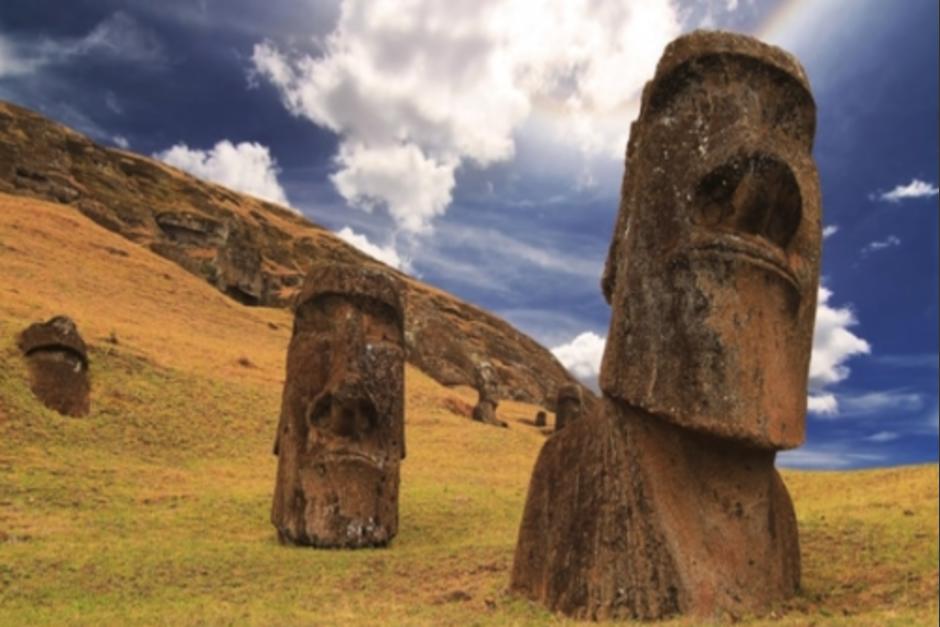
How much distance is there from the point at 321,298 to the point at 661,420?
9.04 meters

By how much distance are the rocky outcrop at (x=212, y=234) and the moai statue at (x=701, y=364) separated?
45.0 m

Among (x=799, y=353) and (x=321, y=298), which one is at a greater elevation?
(x=321, y=298)

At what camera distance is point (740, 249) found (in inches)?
336

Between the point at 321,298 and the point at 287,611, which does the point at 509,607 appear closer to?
the point at 287,611

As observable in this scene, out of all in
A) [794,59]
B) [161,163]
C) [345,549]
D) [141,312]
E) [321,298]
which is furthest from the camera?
[161,163]

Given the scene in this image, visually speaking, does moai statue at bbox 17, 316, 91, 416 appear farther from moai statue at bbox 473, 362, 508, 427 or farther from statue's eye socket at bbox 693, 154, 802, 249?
moai statue at bbox 473, 362, 508, 427

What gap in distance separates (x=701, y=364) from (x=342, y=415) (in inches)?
326

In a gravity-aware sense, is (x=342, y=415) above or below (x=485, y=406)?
below

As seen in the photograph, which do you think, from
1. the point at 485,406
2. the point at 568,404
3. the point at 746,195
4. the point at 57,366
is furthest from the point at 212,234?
the point at 746,195

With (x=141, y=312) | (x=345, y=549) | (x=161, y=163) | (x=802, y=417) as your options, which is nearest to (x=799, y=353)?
(x=802, y=417)

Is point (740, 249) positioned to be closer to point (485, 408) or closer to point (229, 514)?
point (229, 514)

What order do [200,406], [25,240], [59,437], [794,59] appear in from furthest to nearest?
1. [25,240]
2. [200,406]
3. [59,437]
4. [794,59]

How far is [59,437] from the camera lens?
22781 millimetres

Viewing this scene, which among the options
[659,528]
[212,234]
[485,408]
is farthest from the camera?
[212,234]
